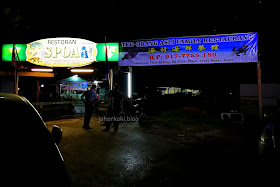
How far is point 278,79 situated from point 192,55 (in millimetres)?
9489

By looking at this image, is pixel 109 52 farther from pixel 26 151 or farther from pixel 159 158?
pixel 26 151

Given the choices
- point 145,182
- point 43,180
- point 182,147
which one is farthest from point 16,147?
point 182,147

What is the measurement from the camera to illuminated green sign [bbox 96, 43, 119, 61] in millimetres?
9289

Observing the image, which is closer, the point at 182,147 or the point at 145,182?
the point at 145,182

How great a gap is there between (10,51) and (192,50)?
9.76 m

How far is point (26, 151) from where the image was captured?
1.63 meters

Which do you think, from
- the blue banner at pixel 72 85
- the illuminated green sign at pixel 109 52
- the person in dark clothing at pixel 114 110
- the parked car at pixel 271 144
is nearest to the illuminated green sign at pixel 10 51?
the illuminated green sign at pixel 109 52

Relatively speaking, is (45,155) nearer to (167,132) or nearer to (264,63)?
(167,132)

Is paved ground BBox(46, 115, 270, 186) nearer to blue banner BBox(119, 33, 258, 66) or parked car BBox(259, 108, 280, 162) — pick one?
parked car BBox(259, 108, 280, 162)

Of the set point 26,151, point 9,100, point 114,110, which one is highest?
point 9,100

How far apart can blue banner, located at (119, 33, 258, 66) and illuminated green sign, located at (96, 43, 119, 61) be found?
0.26 m

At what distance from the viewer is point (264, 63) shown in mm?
14625

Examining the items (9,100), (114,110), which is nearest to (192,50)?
(114,110)

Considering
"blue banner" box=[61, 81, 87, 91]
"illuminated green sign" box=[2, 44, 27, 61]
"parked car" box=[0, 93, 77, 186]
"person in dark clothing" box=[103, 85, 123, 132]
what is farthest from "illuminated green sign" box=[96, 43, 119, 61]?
"parked car" box=[0, 93, 77, 186]
